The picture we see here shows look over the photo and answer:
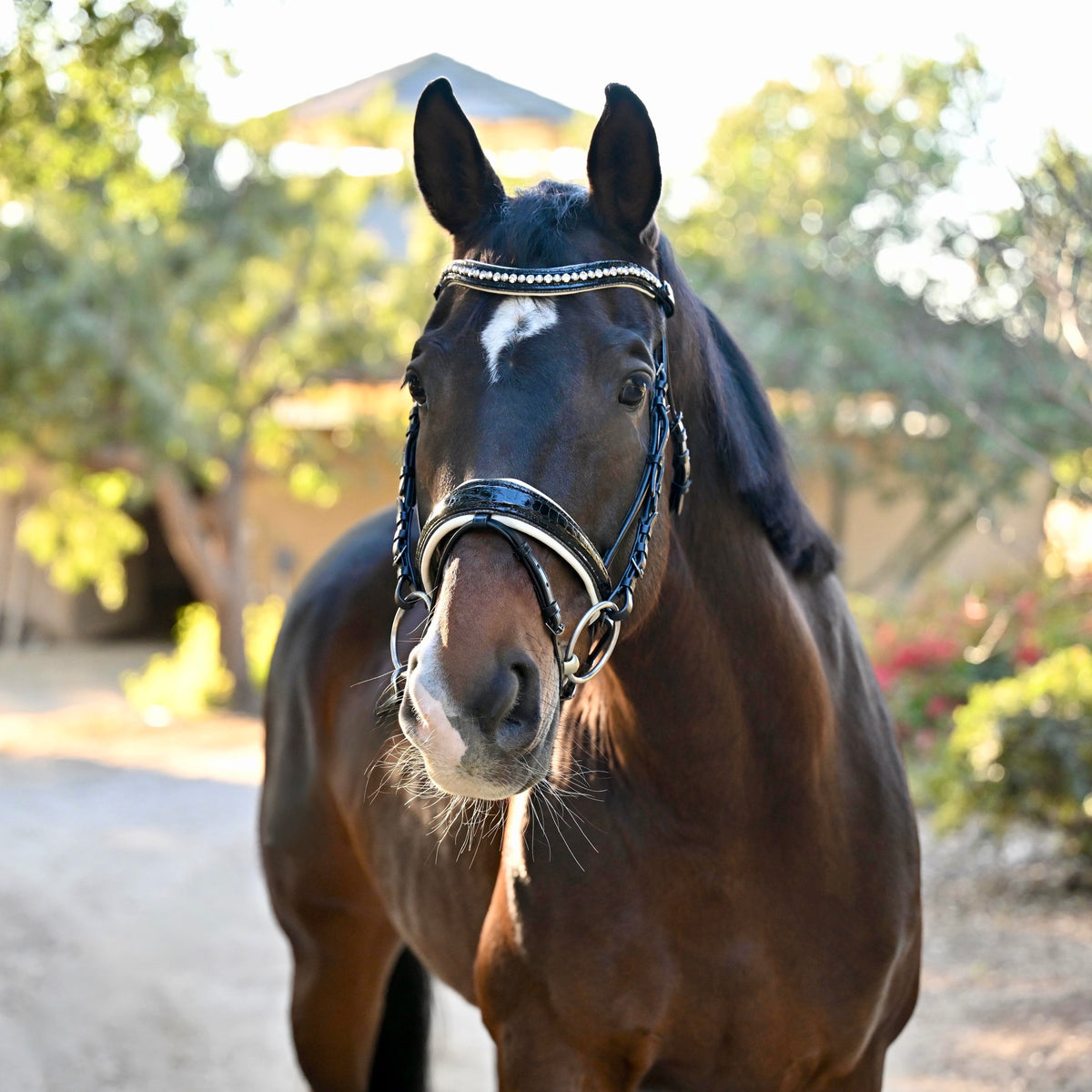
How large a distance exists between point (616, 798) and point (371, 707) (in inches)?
38.7

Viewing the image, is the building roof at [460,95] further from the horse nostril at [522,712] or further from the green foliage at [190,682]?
the horse nostril at [522,712]

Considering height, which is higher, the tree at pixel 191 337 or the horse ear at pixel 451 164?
the horse ear at pixel 451 164

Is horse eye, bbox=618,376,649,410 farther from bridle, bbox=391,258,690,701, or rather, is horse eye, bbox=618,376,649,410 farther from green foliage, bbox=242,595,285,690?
green foliage, bbox=242,595,285,690

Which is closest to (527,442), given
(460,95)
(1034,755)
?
(1034,755)

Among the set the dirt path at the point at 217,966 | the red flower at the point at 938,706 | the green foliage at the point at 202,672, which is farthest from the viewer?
the green foliage at the point at 202,672

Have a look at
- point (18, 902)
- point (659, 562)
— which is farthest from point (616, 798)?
point (18, 902)

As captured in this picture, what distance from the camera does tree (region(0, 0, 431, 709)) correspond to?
9.57 meters

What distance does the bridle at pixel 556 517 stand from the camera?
1.52m

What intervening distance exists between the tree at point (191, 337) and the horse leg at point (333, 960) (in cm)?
457

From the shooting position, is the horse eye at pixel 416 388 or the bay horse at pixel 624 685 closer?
the bay horse at pixel 624 685

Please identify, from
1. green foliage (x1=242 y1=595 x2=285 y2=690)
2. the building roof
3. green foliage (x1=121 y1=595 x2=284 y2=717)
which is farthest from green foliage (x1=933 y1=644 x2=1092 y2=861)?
the building roof

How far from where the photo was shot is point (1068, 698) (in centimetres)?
536

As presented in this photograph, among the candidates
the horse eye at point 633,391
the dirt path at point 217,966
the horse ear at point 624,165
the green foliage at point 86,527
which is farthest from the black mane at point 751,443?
the green foliage at point 86,527

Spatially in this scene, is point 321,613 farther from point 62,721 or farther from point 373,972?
point 62,721
